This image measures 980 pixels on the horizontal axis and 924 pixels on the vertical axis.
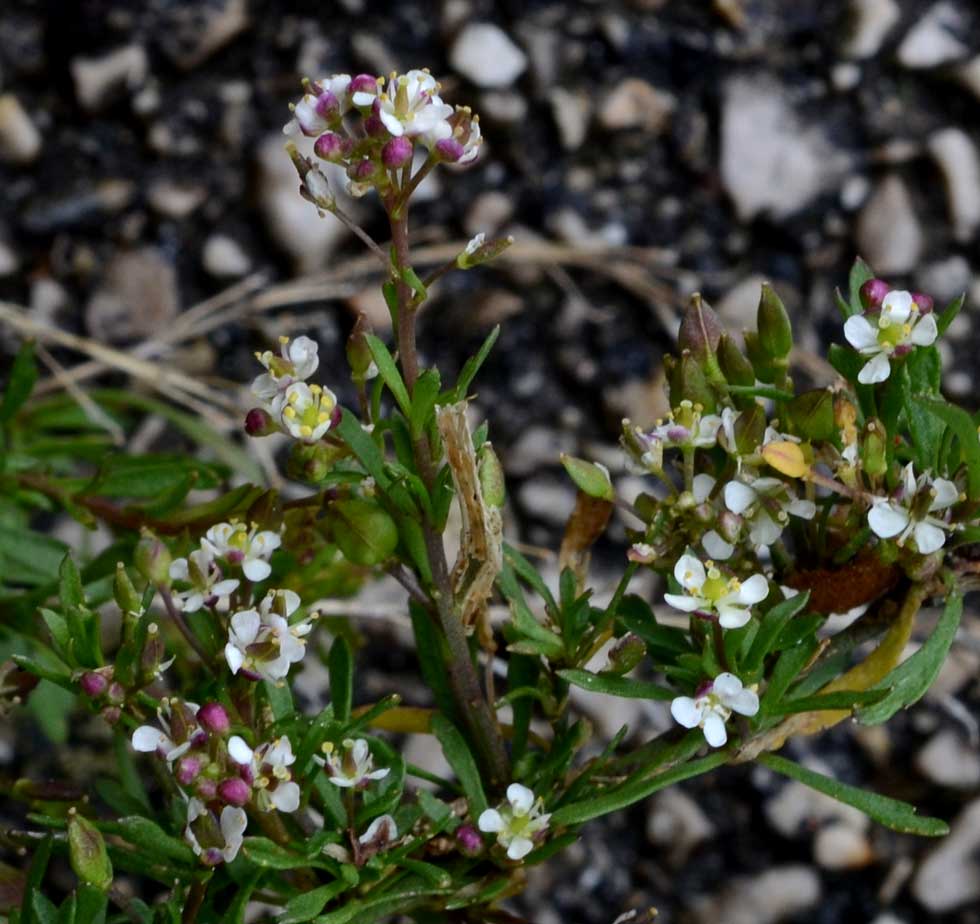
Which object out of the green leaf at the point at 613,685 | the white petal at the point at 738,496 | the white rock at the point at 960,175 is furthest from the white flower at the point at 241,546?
the white rock at the point at 960,175

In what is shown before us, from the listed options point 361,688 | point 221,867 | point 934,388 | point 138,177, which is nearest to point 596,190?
point 138,177

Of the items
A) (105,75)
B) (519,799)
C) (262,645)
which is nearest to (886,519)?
(519,799)

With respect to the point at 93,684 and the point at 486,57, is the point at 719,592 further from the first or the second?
the point at 486,57

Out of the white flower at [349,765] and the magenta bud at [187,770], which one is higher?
the magenta bud at [187,770]

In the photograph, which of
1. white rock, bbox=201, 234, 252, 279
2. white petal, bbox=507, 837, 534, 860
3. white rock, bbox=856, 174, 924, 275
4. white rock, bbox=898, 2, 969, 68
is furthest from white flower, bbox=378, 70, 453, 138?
white rock, bbox=898, 2, 969, 68

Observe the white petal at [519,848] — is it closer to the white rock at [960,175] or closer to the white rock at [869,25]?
the white rock at [960,175]
